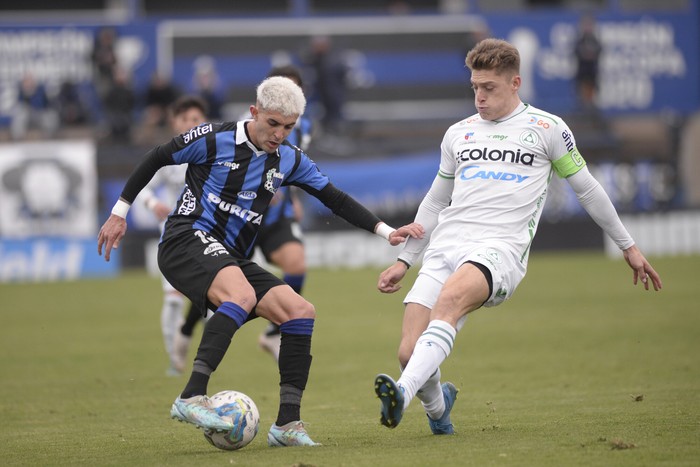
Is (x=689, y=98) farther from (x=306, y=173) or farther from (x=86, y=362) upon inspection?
(x=306, y=173)

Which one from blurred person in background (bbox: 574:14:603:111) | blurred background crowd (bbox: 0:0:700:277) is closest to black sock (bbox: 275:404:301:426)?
blurred background crowd (bbox: 0:0:700:277)

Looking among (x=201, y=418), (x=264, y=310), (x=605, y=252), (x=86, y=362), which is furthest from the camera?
(x=605, y=252)

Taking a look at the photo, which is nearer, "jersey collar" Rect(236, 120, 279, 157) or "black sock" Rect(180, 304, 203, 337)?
"jersey collar" Rect(236, 120, 279, 157)

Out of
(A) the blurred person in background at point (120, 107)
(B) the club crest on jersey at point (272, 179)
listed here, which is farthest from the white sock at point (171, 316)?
(A) the blurred person in background at point (120, 107)

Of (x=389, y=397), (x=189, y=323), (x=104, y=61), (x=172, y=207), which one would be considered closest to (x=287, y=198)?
(x=172, y=207)

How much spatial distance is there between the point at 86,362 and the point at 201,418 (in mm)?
5987

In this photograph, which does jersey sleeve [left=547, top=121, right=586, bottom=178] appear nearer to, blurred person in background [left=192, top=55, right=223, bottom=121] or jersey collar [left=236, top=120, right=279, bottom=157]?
jersey collar [left=236, top=120, right=279, bottom=157]

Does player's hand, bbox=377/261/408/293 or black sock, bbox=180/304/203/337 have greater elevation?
player's hand, bbox=377/261/408/293

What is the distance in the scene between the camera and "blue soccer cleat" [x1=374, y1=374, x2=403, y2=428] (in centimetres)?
616

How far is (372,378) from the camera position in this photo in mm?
10531

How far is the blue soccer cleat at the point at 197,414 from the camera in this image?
6.39 metres

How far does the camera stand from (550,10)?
30.8 m

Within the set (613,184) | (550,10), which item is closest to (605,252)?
(613,184)

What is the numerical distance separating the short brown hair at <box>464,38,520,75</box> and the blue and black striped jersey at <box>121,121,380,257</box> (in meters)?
1.20
